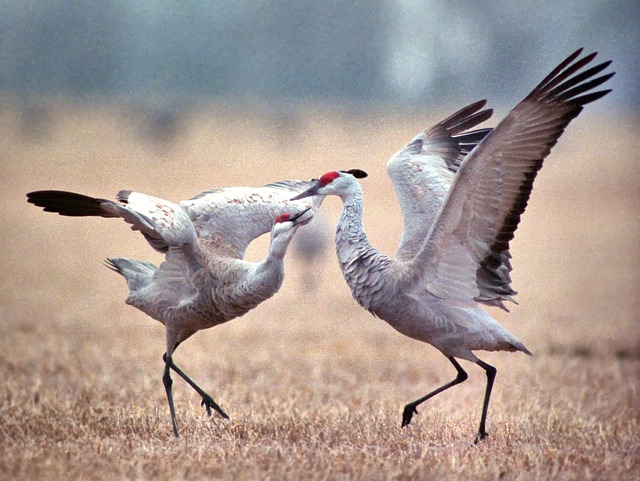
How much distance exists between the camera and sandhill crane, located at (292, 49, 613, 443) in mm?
4738

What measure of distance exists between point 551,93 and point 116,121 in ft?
45.2

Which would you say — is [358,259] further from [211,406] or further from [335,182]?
[211,406]

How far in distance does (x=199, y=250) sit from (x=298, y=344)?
3274 millimetres

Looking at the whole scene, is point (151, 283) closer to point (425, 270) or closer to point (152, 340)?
point (425, 270)

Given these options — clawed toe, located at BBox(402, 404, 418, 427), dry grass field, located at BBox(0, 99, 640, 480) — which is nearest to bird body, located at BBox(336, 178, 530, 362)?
clawed toe, located at BBox(402, 404, 418, 427)

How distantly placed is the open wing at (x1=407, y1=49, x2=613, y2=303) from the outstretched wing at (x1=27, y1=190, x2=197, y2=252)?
138 centimetres

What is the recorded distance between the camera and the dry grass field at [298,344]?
466cm

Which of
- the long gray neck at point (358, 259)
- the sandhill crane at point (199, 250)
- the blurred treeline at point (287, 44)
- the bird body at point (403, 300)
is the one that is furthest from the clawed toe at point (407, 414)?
the blurred treeline at point (287, 44)

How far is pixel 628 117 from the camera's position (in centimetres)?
1338

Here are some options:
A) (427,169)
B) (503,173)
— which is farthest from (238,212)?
(503,173)

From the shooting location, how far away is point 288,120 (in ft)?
53.2

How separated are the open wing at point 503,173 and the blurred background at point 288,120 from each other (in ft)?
13.9

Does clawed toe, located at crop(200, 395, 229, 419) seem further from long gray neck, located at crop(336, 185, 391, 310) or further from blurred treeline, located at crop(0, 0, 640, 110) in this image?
blurred treeline, located at crop(0, 0, 640, 110)

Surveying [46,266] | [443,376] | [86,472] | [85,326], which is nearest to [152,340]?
[85,326]
